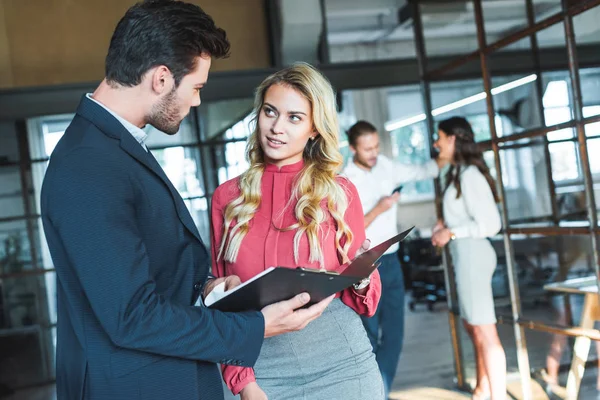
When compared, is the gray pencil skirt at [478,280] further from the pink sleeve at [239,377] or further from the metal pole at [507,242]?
the pink sleeve at [239,377]

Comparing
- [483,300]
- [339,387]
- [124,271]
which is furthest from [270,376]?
[483,300]

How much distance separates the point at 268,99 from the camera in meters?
1.99

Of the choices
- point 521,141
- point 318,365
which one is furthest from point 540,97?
point 318,365

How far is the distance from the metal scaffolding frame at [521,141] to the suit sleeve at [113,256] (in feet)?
7.46

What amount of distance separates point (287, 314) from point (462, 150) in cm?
270

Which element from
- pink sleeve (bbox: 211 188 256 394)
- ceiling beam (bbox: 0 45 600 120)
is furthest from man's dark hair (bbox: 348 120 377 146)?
pink sleeve (bbox: 211 188 256 394)

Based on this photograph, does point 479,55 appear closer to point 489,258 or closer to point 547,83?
point 547,83

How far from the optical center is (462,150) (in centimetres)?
392

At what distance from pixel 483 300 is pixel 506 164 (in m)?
0.75

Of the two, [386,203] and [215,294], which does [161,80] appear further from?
[386,203]

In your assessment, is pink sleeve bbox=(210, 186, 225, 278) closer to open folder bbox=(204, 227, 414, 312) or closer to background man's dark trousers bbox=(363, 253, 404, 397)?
open folder bbox=(204, 227, 414, 312)

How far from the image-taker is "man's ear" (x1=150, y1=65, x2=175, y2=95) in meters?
1.29

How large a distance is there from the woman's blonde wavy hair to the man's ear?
658 millimetres

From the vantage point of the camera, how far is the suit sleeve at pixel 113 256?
3.82 ft
